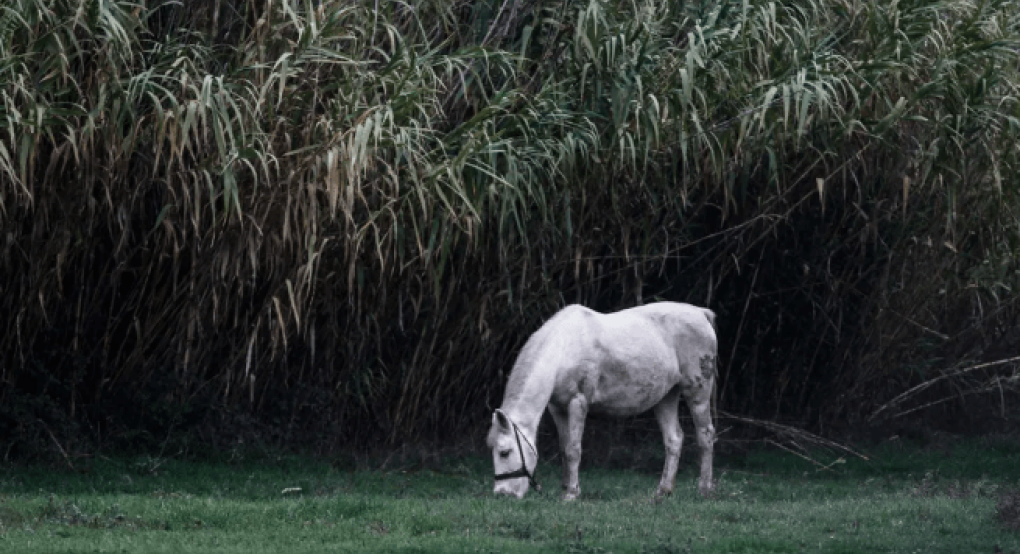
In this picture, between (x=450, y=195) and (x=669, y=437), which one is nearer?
(x=450, y=195)

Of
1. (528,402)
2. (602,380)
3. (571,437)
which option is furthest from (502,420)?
(602,380)

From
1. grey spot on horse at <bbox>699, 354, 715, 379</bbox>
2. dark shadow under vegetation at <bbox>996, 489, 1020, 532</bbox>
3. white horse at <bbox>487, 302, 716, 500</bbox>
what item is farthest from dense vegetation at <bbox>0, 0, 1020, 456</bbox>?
dark shadow under vegetation at <bbox>996, 489, 1020, 532</bbox>

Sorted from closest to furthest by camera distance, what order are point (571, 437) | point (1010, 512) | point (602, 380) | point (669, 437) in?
point (1010, 512), point (571, 437), point (602, 380), point (669, 437)

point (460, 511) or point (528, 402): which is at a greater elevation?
point (528, 402)

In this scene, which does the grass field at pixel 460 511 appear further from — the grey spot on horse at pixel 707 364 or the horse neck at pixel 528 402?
the grey spot on horse at pixel 707 364

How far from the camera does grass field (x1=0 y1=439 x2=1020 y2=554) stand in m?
6.11

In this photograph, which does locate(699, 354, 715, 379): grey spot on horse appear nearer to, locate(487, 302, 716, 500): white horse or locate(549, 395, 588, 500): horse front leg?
locate(487, 302, 716, 500): white horse

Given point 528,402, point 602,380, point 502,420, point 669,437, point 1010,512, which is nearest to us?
point 1010,512

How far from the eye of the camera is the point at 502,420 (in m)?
7.70

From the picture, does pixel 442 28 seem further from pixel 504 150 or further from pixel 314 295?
pixel 314 295

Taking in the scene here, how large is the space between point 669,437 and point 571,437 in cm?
74

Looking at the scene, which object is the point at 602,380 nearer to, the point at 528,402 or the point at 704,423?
the point at 528,402

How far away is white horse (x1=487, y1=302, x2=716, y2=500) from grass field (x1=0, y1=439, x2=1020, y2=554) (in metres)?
0.24

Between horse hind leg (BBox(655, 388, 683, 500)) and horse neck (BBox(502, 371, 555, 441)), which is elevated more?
horse neck (BBox(502, 371, 555, 441))
